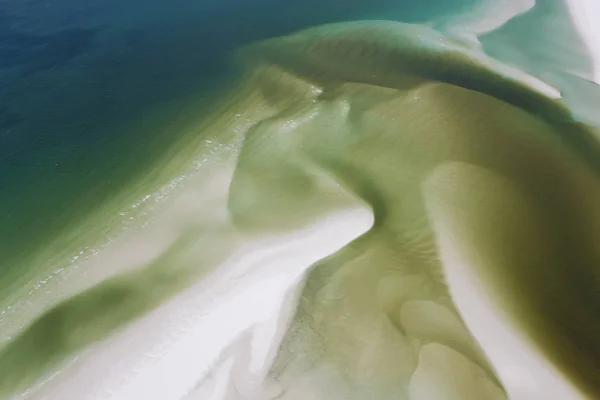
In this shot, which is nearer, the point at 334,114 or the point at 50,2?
the point at 334,114

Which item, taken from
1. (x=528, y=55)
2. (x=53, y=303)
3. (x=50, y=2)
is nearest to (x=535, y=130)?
(x=528, y=55)

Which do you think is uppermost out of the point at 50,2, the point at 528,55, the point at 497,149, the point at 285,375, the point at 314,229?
the point at 50,2

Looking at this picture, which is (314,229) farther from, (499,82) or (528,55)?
(528,55)

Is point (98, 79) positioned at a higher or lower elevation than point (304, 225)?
higher

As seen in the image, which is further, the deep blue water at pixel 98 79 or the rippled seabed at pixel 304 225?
the deep blue water at pixel 98 79

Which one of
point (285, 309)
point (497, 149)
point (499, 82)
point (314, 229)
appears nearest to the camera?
point (285, 309)

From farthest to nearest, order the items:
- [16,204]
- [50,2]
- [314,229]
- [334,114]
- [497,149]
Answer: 1. [50,2]
2. [334,114]
3. [497,149]
4. [16,204]
5. [314,229]

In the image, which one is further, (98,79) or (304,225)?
(98,79)

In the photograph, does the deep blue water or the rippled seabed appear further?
the deep blue water
